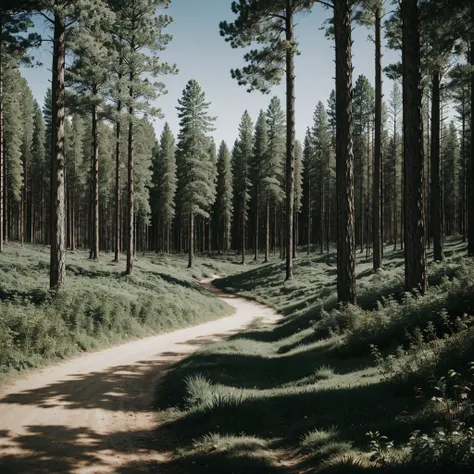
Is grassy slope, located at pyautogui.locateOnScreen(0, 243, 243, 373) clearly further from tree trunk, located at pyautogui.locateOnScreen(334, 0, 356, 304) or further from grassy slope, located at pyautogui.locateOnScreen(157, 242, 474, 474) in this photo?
tree trunk, located at pyautogui.locateOnScreen(334, 0, 356, 304)

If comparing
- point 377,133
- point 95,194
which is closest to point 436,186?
point 377,133

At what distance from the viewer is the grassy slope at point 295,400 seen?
17.7ft

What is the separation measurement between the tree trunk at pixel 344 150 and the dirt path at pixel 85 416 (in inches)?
235

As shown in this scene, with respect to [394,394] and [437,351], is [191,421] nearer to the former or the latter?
[394,394]

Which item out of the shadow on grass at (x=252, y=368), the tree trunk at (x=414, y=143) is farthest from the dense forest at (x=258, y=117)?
the shadow on grass at (x=252, y=368)

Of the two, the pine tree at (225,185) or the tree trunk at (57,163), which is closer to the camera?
the tree trunk at (57,163)

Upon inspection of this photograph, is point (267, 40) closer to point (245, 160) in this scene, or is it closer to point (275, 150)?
point (275, 150)

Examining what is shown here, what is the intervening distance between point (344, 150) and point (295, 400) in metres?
8.08

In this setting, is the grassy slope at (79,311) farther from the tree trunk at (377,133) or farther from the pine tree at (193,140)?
the pine tree at (193,140)

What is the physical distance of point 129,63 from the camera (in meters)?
25.1

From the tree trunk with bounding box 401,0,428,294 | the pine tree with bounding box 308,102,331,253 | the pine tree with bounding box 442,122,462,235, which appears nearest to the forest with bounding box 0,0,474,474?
the tree trunk with bounding box 401,0,428,294

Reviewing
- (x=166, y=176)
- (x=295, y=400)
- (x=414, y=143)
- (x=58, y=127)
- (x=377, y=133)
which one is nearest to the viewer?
(x=295, y=400)

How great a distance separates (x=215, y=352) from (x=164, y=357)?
6.05 ft

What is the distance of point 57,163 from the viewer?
15.2 meters
